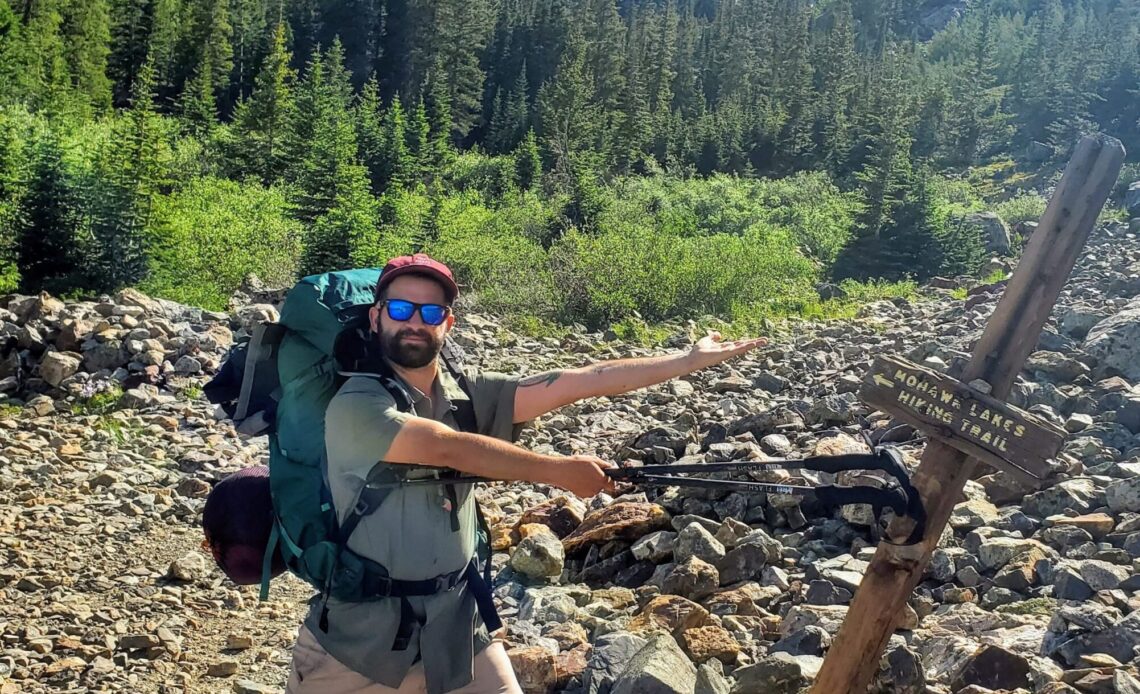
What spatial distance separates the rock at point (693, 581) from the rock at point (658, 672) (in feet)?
4.26

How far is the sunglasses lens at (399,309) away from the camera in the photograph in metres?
2.78

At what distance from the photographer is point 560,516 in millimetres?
7047

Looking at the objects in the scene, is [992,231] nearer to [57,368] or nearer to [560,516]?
[560,516]

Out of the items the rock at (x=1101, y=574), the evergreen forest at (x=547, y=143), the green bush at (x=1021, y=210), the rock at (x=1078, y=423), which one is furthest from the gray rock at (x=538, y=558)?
the green bush at (x=1021, y=210)

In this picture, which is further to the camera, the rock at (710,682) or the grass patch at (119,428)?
the grass patch at (119,428)

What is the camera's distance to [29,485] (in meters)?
7.54

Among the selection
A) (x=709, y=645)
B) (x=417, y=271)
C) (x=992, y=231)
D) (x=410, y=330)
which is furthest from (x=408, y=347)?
(x=992, y=231)

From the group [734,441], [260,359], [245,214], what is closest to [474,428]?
[260,359]

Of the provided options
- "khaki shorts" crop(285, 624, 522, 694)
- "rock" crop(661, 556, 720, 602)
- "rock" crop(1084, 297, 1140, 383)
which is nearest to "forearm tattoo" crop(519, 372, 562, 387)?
"khaki shorts" crop(285, 624, 522, 694)

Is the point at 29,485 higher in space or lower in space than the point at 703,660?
lower

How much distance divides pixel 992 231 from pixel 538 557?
2154cm

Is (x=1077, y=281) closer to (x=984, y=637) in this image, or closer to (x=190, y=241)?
(x=984, y=637)

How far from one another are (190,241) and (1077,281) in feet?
47.0

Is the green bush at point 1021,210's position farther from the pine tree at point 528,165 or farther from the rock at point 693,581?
the rock at point 693,581
